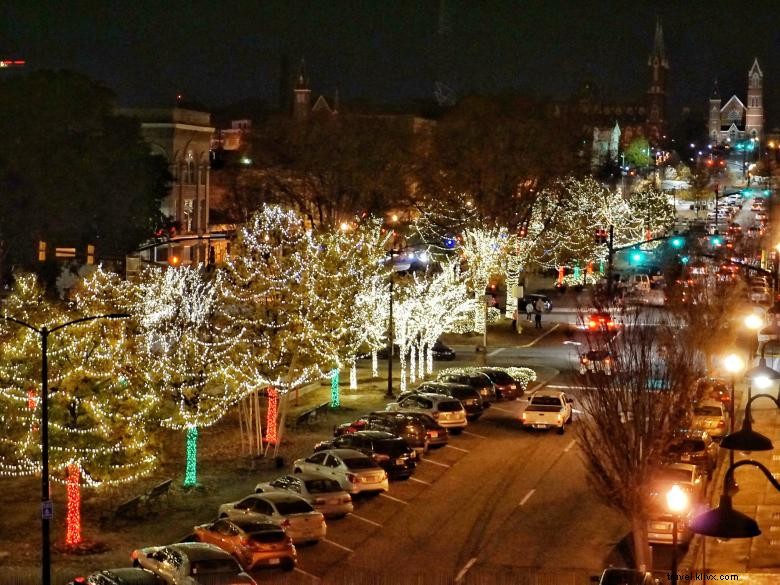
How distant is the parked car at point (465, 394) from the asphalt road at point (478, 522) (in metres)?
2.20

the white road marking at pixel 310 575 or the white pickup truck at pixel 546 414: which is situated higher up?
the white pickup truck at pixel 546 414

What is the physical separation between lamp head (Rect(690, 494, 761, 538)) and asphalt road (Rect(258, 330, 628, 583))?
574 inches

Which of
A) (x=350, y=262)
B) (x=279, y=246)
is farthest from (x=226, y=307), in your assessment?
(x=350, y=262)

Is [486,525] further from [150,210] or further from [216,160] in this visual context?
[216,160]

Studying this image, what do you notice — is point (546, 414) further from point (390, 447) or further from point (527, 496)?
point (527, 496)

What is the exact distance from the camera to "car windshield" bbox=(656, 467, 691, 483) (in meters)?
28.9

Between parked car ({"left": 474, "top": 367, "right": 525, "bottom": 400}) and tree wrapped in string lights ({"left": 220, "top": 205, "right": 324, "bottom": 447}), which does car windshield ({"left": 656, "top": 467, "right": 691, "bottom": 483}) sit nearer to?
tree wrapped in string lights ({"left": 220, "top": 205, "right": 324, "bottom": 447})

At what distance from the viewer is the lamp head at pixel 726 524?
1107 cm

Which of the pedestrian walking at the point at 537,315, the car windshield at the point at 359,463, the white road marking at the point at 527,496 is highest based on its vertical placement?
the pedestrian walking at the point at 537,315

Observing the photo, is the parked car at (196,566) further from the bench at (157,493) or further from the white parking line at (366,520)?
the white parking line at (366,520)

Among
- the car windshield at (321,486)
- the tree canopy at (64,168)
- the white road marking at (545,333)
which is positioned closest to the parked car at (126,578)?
the car windshield at (321,486)

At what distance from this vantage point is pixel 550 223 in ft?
259

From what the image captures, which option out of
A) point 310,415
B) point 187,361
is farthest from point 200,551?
point 310,415

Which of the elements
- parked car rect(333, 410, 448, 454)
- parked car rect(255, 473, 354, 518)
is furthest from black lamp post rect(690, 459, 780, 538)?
parked car rect(333, 410, 448, 454)
